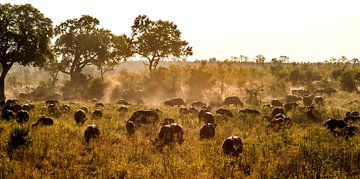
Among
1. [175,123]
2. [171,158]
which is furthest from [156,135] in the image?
[171,158]

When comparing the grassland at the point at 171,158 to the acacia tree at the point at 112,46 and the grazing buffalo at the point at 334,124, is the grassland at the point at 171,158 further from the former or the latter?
the acacia tree at the point at 112,46

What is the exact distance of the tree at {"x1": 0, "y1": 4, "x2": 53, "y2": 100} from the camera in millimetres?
31750

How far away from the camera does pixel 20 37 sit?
105ft

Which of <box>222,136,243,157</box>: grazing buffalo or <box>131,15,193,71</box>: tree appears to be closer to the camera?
<box>222,136,243,157</box>: grazing buffalo

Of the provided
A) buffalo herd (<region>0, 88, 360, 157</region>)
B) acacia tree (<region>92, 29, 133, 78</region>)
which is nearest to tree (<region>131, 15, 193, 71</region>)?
acacia tree (<region>92, 29, 133, 78</region>)

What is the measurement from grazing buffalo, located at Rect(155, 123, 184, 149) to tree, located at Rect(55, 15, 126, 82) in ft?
127

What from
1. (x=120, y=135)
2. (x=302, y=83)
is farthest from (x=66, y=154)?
(x=302, y=83)

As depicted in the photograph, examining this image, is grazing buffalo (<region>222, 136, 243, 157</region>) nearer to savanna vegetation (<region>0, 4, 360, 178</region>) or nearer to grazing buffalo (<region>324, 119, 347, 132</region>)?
savanna vegetation (<region>0, 4, 360, 178</region>)

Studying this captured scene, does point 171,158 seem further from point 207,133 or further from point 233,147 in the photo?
point 207,133

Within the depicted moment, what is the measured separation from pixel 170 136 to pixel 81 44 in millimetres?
39389

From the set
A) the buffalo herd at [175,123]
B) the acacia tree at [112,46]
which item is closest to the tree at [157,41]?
the acacia tree at [112,46]

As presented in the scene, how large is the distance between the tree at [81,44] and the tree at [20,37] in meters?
16.3

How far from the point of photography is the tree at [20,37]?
31750mm

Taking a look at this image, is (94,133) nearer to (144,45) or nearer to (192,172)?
(192,172)
